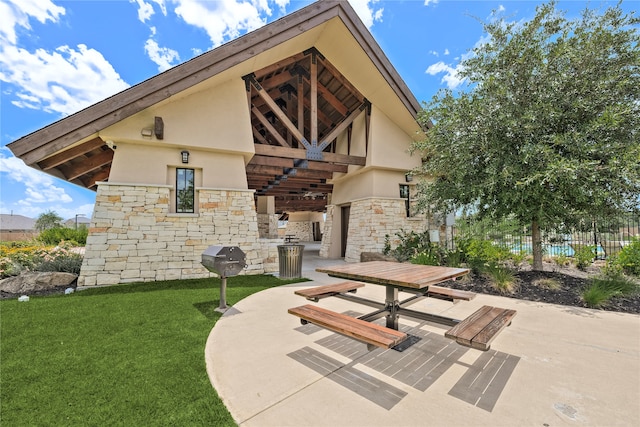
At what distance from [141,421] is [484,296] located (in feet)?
18.5

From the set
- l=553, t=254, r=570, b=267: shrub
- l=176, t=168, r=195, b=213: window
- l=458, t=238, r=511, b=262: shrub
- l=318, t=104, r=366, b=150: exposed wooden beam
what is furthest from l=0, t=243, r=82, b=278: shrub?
l=553, t=254, r=570, b=267: shrub

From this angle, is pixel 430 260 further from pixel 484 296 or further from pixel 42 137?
pixel 42 137

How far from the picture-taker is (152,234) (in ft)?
23.0

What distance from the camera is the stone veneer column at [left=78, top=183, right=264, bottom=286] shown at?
6562 millimetres

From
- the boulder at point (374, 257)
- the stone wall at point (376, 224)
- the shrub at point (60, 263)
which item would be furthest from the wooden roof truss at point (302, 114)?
the shrub at point (60, 263)

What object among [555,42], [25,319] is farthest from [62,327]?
[555,42]

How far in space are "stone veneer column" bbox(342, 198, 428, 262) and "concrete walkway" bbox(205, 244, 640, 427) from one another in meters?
5.98

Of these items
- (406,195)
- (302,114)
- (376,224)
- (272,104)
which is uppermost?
(302,114)

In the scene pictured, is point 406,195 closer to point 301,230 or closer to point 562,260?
point 562,260

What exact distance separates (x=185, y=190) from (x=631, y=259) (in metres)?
11.4

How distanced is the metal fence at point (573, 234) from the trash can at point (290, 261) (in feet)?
15.5

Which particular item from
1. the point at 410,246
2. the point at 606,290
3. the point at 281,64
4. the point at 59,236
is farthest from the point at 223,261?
the point at 59,236

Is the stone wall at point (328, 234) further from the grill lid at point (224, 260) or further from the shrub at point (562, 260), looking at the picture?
the grill lid at point (224, 260)

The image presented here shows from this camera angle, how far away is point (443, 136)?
6.58 metres
